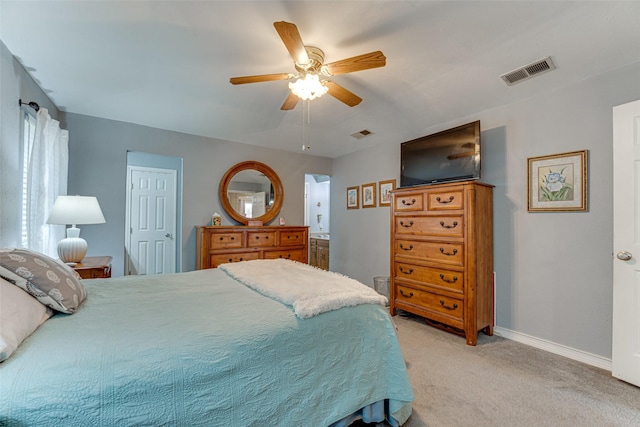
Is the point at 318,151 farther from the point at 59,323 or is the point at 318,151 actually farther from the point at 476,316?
the point at 59,323

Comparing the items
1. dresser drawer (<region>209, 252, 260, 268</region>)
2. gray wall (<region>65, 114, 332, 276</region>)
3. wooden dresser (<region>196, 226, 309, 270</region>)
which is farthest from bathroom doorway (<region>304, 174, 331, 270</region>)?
dresser drawer (<region>209, 252, 260, 268</region>)

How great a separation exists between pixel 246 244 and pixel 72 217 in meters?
1.92

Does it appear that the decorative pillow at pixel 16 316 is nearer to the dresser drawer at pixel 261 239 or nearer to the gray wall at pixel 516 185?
the gray wall at pixel 516 185

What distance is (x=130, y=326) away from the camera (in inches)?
46.1

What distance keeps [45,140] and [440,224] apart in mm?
3932

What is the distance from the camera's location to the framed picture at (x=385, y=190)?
4137mm

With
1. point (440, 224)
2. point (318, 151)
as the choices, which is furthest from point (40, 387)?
point (318, 151)

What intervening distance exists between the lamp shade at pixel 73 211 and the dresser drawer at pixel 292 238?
89.0 inches

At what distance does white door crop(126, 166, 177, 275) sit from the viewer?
14.5 ft

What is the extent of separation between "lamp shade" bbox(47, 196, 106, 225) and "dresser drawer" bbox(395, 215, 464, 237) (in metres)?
3.21

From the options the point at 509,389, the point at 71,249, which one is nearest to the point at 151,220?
the point at 71,249

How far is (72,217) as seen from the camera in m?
2.38

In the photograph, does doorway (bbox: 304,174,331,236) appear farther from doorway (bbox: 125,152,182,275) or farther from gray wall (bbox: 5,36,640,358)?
doorway (bbox: 125,152,182,275)

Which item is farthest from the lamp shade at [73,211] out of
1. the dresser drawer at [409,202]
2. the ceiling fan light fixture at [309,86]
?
the dresser drawer at [409,202]
